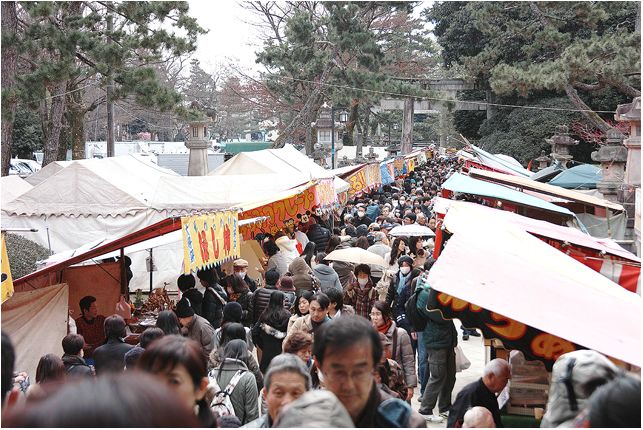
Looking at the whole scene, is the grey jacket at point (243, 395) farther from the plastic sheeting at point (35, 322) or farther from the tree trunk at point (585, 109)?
the tree trunk at point (585, 109)

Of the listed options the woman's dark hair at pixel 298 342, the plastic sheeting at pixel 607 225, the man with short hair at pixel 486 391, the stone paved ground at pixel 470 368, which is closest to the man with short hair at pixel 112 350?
the woman's dark hair at pixel 298 342

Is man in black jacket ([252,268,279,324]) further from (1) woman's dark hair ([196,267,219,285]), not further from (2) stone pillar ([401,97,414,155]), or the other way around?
(2) stone pillar ([401,97,414,155])

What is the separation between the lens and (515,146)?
106 feet

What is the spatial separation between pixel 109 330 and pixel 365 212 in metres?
13.5

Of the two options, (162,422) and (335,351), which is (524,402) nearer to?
(335,351)

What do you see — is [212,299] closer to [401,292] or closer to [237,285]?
Result: [237,285]

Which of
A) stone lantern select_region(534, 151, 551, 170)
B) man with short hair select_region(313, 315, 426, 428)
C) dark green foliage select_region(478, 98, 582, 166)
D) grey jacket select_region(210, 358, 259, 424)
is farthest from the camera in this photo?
dark green foliage select_region(478, 98, 582, 166)

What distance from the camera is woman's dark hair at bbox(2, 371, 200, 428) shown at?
5.16 feet

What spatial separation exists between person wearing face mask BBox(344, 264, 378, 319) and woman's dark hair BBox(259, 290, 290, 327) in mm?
1720

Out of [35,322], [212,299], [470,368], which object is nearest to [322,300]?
[212,299]

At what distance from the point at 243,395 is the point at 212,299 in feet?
11.2

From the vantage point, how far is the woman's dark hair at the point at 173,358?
127 inches

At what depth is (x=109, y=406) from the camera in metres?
1.57

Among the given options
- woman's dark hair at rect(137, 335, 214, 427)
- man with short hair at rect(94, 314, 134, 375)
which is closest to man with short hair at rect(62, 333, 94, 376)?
man with short hair at rect(94, 314, 134, 375)
